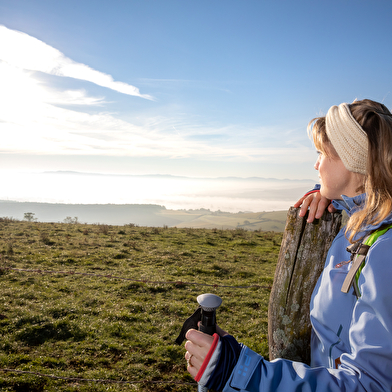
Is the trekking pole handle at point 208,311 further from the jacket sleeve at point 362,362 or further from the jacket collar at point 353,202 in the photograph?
the jacket collar at point 353,202

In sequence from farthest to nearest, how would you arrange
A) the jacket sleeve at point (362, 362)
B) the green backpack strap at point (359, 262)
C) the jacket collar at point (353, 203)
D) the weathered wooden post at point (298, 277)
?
the weathered wooden post at point (298, 277) < the jacket collar at point (353, 203) < the green backpack strap at point (359, 262) < the jacket sleeve at point (362, 362)

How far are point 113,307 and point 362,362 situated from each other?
26.1ft

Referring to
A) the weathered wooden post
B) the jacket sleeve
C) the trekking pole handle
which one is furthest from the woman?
the weathered wooden post

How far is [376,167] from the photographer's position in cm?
168

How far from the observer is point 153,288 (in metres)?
9.77

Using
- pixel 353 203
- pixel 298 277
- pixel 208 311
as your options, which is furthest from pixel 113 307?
pixel 353 203

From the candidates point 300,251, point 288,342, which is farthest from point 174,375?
point 300,251

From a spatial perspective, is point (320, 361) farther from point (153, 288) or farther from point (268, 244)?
point (268, 244)

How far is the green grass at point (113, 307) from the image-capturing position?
543 cm

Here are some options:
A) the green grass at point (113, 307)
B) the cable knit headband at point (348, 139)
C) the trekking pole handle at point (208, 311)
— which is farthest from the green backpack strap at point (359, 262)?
the green grass at point (113, 307)

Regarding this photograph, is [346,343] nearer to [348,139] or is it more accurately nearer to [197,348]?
[197,348]

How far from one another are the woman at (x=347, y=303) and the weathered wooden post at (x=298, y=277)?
1.12ft

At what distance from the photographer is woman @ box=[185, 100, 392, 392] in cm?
137

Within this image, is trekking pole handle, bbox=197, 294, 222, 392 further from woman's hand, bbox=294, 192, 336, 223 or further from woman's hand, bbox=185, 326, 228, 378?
woman's hand, bbox=294, 192, 336, 223
